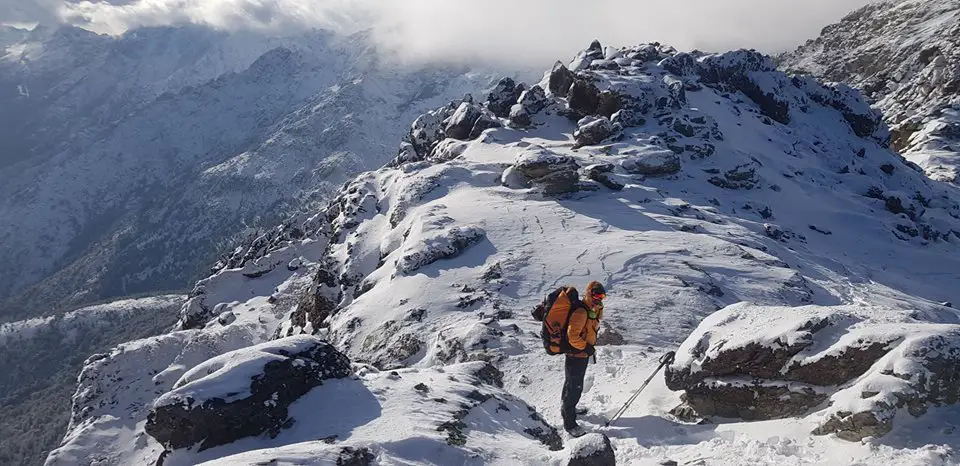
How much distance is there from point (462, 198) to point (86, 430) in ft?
108

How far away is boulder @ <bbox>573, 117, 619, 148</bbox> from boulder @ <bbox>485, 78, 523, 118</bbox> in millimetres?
12394

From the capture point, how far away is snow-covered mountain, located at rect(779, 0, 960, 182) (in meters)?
70.1

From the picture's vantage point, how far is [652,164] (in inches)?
1614

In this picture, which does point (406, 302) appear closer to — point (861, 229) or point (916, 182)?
point (861, 229)

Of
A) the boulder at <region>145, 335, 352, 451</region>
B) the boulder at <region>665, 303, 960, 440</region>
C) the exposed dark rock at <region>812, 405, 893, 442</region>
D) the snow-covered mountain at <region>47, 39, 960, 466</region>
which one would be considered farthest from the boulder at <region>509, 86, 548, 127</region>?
the exposed dark rock at <region>812, 405, 893, 442</region>

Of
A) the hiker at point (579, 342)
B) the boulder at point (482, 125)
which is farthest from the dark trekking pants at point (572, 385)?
the boulder at point (482, 125)

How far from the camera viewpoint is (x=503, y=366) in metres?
18.4

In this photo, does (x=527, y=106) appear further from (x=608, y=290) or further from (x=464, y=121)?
(x=608, y=290)

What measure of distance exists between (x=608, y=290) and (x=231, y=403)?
16355 millimetres

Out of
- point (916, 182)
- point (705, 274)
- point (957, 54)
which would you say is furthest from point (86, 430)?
point (957, 54)

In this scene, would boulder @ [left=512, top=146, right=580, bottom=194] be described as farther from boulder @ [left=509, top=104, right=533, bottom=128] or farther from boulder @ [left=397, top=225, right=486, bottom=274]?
boulder @ [left=509, top=104, right=533, bottom=128]

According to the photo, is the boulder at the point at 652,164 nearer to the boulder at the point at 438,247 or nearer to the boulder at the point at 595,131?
the boulder at the point at 595,131

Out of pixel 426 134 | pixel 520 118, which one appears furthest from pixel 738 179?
pixel 426 134

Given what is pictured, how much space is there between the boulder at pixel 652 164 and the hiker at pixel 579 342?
29.9m
